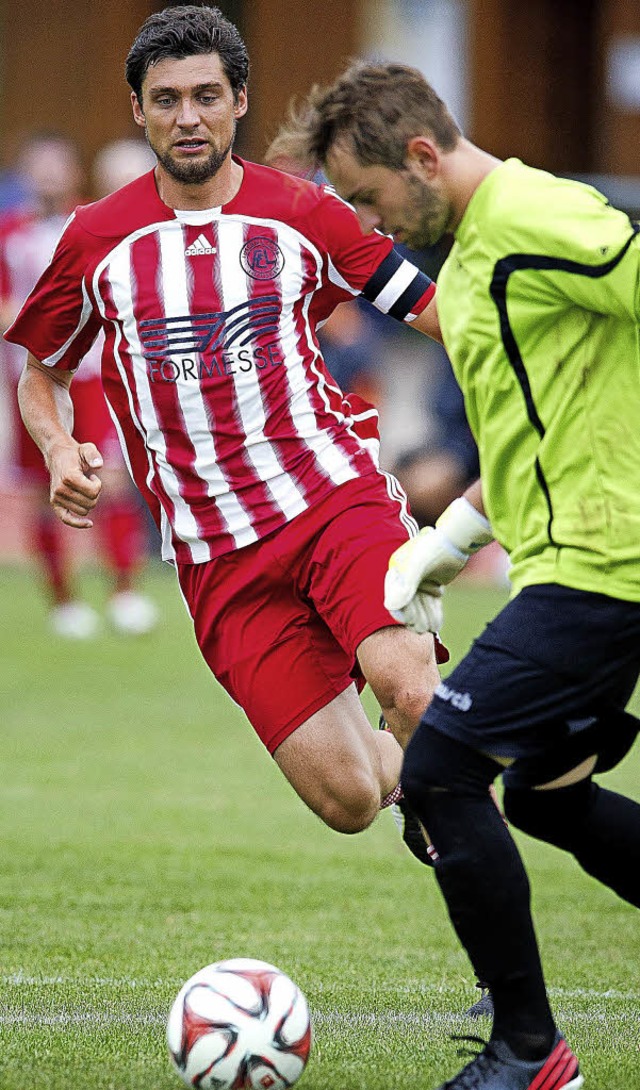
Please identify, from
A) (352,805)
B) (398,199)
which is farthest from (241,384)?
(398,199)

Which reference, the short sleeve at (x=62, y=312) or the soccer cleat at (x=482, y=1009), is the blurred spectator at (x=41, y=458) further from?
the soccer cleat at (x=482, y=1009)

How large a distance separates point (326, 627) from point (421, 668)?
1.57ft

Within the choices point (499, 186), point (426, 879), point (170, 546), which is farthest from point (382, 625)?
point (426, 879)

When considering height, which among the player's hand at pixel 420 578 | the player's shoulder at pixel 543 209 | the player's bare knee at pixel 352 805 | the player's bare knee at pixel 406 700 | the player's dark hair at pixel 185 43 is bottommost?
the player's bare knee at pixel 352 805

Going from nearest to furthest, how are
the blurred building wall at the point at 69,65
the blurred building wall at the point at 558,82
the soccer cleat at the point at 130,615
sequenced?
the soccer cleat at the point at 130,615
the blurred building wall at the point at 69,65
the blurred building wall at the point at 558,82

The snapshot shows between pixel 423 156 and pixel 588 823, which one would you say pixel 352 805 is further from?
pixel 423 156

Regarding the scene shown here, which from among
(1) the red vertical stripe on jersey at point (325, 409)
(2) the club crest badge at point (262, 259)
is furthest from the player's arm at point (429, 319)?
(2) the club crest badge at point (262, 259)

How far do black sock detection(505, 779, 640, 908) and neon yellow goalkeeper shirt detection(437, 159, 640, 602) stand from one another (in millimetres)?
542

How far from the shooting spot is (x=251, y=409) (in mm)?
4863

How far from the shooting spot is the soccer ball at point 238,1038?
3.80m

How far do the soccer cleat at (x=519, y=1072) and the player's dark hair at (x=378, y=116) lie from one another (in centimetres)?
182

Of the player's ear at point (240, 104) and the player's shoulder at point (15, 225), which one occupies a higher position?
the player's ear at point (240, 104)

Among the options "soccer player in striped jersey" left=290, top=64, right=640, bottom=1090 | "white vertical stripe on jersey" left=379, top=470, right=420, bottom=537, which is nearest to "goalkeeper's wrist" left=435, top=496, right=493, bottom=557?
"soccer player in striped jersey" left=290, top=64, right=640, bottom=1090

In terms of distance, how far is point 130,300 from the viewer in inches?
192
